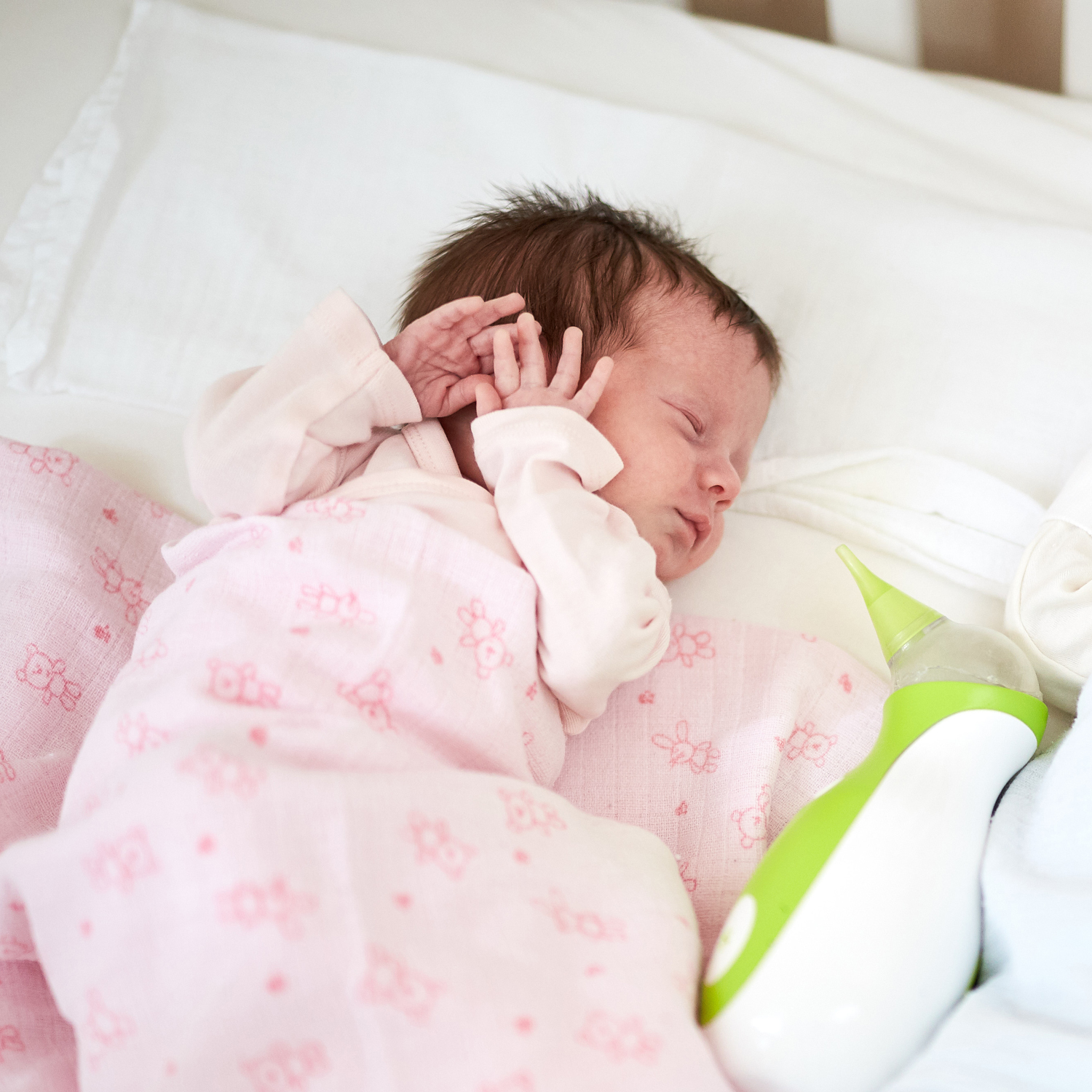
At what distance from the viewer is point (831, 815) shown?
77 cm

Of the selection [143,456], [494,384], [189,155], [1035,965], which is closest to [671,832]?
[1035,965]

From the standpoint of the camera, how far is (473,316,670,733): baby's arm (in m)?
0.86

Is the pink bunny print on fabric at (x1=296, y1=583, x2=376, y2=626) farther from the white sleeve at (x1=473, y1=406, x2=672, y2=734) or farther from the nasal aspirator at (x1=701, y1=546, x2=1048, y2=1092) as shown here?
the nasal aspirator at (x1=701, y1=546, x2=1048, y2=1092)

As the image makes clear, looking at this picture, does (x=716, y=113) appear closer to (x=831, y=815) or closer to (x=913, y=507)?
(x=913, y=507)

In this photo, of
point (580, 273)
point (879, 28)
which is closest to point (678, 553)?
point (580, 273)

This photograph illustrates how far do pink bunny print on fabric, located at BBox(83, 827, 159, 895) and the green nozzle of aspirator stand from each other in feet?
1.98

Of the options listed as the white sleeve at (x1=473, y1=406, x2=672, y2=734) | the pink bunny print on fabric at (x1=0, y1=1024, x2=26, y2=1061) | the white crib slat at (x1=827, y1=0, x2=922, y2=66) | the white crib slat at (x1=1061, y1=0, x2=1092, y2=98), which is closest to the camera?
the pink bunny print on fabric at (x1=0, y1=1024, x2=26, y2=1061)

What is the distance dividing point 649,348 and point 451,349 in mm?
188

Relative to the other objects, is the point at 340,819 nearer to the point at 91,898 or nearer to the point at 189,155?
the point at 91,898

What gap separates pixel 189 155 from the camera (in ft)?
4.52

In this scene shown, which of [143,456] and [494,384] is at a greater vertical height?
[494,384]

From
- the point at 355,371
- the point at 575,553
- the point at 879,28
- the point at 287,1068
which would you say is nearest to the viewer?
the point at 287,1068

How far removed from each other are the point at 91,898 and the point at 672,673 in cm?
53

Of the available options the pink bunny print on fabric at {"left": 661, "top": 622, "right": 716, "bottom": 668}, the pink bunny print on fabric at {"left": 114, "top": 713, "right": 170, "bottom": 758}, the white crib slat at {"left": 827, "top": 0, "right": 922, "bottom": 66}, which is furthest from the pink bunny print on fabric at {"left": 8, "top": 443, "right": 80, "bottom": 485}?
the white crib slat at {"left": 827, "top": 0, "right": 922, "bottom": 66}
